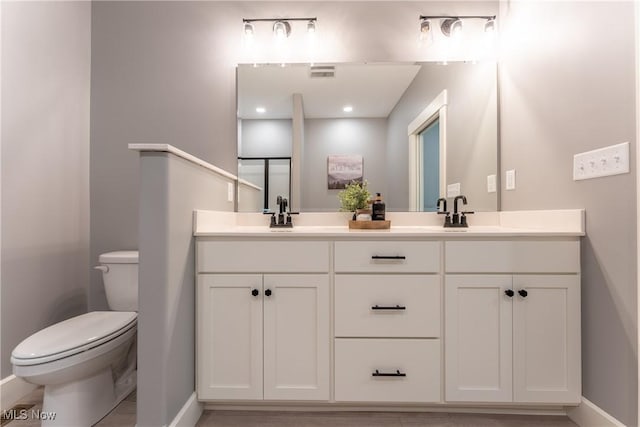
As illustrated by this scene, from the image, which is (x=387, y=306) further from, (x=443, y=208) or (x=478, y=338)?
(x=443, y=208)

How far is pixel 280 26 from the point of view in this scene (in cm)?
200

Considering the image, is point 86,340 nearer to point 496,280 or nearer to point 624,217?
point 496,280

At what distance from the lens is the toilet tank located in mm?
1778

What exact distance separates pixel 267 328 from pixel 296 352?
17 cm

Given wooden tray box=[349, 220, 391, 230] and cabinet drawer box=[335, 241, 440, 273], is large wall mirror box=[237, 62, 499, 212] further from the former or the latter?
cabinet drawer box=[335, 241, 440, 273]

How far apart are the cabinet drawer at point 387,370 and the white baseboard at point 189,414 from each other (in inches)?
25.6

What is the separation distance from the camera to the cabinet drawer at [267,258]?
4.72ft

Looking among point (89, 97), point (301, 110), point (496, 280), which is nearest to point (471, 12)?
point (301, 110)

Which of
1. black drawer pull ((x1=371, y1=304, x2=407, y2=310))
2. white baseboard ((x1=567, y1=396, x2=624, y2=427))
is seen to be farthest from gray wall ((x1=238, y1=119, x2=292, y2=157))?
white baseboard ((x1=567, y1=396, x2=624, y2=427))

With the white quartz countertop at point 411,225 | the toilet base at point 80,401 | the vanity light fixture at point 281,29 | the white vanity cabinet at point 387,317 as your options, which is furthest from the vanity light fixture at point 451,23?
the toilet base at point 80,401

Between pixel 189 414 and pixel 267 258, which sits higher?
pixel 267 258

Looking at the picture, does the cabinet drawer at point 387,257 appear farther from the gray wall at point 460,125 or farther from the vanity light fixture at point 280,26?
the vanity light fixture at point 280,26

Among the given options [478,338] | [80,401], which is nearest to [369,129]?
[478,338]

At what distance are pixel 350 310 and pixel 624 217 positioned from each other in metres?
1.15
